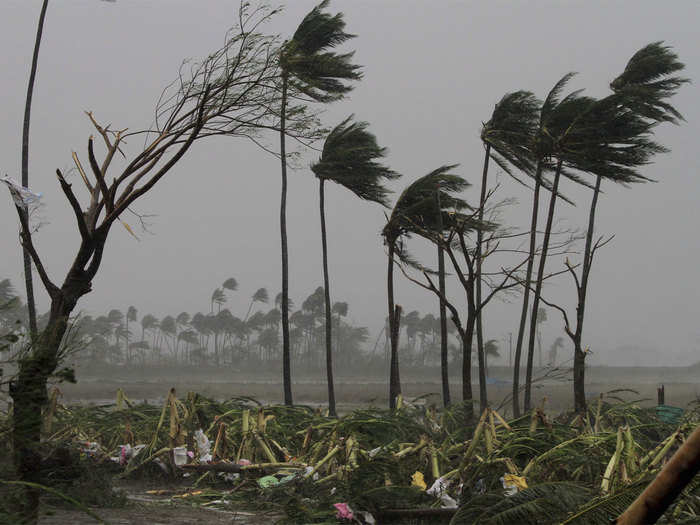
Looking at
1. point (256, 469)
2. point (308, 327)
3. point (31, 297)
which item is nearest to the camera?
point (256, 469)

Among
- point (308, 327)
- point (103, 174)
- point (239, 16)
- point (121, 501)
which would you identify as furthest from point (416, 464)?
point (308, 327)

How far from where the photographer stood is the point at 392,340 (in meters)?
15.8

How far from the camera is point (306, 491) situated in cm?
560

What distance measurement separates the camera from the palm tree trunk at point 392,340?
15719 mm

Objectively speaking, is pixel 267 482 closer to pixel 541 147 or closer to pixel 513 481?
pixel 513 481

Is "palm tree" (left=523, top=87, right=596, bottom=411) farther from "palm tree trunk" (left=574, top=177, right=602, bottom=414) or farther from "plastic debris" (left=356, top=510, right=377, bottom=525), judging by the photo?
"plastic debris" (left=356, top=510, right=377, bottom=525)

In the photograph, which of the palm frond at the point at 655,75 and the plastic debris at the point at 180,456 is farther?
the palm frond at the point at 655,75

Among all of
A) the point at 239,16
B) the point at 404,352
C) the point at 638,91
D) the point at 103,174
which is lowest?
the point at 404,352

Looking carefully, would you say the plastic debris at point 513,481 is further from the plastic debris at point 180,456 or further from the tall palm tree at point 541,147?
the tall palm tree at point 541,147

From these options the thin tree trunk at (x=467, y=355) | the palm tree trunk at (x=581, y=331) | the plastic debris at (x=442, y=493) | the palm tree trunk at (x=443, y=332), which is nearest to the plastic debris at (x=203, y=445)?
the plastic debris at (x=442, y=493)

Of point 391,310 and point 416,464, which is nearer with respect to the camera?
point 416,464

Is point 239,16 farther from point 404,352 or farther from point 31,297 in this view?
point 404,352

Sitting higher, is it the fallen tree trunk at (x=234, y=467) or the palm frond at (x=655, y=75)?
the palm frond at (x=655, y=75)

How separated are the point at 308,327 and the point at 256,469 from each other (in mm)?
101083
